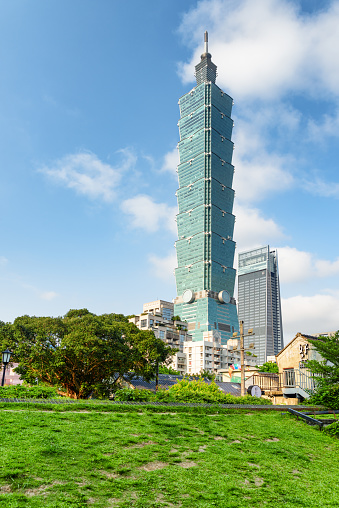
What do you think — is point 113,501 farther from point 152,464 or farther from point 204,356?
point 204,356

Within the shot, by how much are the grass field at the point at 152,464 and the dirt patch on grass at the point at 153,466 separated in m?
0.03

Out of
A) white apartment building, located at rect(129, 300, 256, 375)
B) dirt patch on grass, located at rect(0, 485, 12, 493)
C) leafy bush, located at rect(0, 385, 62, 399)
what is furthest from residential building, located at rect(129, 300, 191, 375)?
dirt patch on grass, located at rect(0, 485, 12, 493)

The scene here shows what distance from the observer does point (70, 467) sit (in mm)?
11172

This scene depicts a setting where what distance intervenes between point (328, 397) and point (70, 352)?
24214mm

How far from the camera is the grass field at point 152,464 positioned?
10.0m

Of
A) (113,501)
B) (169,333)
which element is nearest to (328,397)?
(113,501)

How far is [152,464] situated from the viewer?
12.6 m

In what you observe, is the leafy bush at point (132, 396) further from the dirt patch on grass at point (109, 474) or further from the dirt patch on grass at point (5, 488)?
the dirt patch on grass at point (5, 488)

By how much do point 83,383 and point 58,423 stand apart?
2689 cm

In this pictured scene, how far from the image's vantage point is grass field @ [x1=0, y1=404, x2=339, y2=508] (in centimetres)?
1005

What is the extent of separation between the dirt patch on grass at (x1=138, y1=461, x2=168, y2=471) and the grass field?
32 millimetres

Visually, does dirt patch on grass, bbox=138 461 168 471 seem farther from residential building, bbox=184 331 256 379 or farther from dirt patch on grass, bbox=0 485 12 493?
residential building, bbox=184 331 256 379

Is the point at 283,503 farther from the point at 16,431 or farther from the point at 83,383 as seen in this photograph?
the point at 83,383

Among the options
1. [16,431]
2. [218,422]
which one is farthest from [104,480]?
[218,422]
